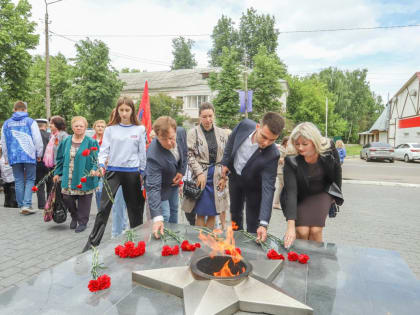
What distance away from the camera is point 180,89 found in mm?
37625

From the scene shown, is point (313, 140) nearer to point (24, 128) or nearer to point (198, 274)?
point (198, 274)

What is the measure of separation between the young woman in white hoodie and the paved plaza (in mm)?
700

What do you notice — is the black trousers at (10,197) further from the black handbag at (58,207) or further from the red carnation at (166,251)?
the red carnation at (166,251)

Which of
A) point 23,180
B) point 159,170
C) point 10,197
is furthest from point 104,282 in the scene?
point 10,197

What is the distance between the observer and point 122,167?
3795mm

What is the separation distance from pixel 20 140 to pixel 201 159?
3.66 metres

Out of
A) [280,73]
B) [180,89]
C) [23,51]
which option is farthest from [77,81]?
A: [280,73]

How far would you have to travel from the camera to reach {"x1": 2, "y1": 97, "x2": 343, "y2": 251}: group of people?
2.82 m

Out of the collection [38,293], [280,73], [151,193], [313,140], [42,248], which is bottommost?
[42,248]

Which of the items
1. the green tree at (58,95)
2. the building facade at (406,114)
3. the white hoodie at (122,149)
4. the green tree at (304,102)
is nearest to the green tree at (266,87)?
the green tree at (304,102)

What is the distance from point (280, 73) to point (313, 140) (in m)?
29.2

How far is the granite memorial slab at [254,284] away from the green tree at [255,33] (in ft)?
143

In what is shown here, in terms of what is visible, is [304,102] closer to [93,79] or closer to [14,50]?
[93,79]

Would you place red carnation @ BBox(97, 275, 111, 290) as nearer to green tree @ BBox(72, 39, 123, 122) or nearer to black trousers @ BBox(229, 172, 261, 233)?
black trousers @ BBox(229, 172, 261, 233)
